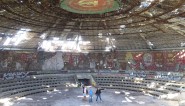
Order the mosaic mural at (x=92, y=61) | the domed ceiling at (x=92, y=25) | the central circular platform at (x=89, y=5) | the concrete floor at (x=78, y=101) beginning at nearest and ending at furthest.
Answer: the central circular platform at (x=89, y=5)
the domed ceiling at (x=92, y=25)
the concrete floor at (x=78, y=101)
the mosaic mural at (x=92, y=61)

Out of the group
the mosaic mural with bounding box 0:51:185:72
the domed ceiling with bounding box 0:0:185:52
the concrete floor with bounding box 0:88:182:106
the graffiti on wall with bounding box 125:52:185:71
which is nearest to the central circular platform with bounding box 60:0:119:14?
the domed ceiling with bounding box 0:0:185:52

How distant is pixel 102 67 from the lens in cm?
4372

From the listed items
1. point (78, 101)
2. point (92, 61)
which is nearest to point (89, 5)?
point (78, 101)

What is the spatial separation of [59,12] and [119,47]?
2127 centimetres

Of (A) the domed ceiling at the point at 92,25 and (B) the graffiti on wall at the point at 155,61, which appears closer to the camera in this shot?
(A) the domed ceiling at the point at 92,25

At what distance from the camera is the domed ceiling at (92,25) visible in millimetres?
19359

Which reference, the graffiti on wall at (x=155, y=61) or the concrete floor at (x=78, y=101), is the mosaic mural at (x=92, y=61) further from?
the concrete floor at (x=78, y=101)

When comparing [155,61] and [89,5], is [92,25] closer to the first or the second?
[89,5]

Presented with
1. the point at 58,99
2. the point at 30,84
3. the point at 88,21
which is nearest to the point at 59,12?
the point at 88,21

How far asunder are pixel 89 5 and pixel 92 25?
9.87 metres

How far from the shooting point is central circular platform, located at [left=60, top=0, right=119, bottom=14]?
18.3 meters

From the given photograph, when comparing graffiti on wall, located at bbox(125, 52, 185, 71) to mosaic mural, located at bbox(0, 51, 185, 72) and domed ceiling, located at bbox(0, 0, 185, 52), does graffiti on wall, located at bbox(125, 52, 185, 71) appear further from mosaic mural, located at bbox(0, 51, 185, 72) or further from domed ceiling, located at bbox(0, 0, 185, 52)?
domed ceiling, located at bbox(0, 0, 185, 52)

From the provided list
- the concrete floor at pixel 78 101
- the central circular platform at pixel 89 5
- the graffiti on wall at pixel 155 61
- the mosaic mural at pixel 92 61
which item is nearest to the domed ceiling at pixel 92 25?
the central circular platform at pixel 89 5

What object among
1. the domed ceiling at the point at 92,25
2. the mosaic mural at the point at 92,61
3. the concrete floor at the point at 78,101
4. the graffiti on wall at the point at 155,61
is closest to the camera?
the domed ceiling at the point at 92,25
